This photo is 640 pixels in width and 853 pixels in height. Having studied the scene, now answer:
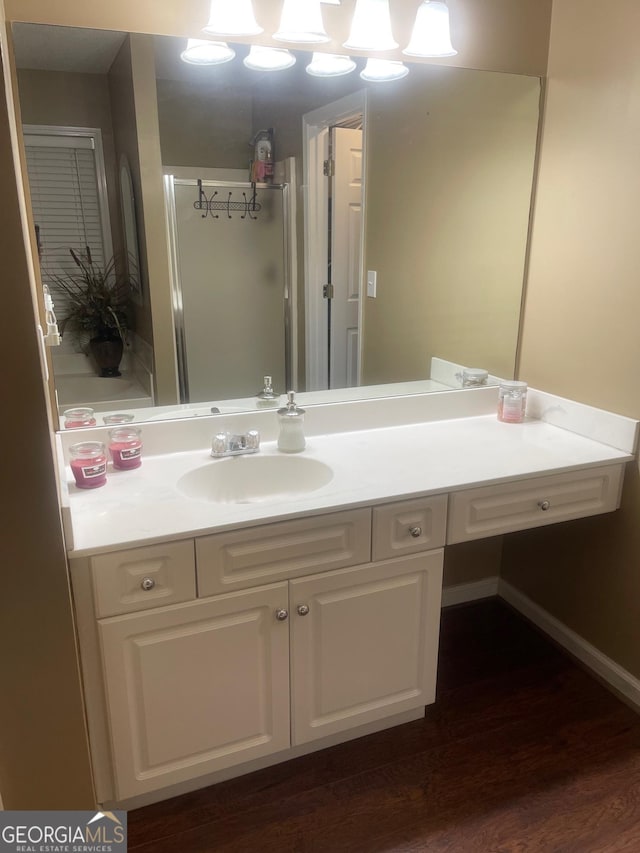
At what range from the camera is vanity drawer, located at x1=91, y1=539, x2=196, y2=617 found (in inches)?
53.7

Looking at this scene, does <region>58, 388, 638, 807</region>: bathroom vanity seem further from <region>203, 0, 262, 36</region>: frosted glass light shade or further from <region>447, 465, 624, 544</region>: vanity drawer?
<region>203, 0, 262, 36</region>: frosted glass light shade

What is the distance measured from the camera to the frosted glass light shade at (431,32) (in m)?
1.85

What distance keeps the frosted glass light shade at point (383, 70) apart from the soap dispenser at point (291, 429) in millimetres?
1048

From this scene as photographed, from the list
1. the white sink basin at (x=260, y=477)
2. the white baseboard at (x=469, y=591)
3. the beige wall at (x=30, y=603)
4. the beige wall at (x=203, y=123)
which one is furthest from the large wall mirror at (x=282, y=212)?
the white baseboard at (x=469, y=591)

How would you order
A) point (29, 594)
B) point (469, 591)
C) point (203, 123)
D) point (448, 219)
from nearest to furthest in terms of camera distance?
point (29, 594)
point (203, 123)
point (448, 219)
point (469, 591)

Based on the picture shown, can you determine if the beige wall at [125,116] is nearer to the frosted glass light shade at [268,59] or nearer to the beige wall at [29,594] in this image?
the frosted glass light shade at [268,59]

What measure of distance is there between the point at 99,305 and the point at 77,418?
33cm

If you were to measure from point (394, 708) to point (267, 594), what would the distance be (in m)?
0.58

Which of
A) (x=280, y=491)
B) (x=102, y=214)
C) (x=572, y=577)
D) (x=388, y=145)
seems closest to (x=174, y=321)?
(x=102, y=214)

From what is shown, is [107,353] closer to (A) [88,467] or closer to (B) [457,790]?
(A) [88,467]

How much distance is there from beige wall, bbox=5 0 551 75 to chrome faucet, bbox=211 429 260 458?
110 cm

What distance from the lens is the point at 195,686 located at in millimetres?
1535

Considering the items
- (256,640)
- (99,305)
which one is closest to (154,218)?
(99,305)

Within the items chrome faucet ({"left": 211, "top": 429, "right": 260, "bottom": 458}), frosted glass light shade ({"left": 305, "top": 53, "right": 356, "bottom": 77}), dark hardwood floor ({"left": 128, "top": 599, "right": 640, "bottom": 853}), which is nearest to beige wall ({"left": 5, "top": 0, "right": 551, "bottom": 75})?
frosted glass light shade ({"left": 305, "top": 53, "right": 356, "bottom": 77})
